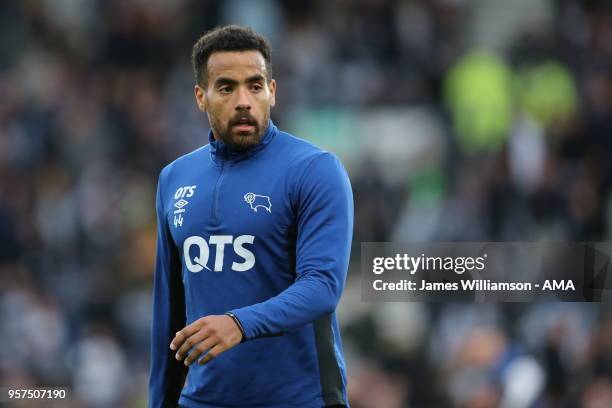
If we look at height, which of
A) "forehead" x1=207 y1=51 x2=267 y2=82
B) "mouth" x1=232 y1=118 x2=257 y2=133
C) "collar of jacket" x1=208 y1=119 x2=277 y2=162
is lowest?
"collar of jacket" x1=208 y1=119 x2=277 y2=162

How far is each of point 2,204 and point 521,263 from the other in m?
4.89

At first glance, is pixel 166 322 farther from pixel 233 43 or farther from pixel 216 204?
pixel 233 43

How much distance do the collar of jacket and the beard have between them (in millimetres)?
16

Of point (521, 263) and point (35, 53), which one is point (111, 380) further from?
point (35, 53)

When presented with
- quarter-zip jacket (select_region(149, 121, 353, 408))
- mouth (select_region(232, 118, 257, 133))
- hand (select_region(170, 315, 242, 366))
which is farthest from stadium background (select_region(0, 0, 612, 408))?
hand (select_region(170, 315, 242, 366))

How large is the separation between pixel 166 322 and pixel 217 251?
0.40 m

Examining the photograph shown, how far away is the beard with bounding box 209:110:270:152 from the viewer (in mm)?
3584

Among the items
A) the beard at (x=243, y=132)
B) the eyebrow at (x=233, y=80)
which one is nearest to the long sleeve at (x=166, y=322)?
the beard at (x=243, y=132)

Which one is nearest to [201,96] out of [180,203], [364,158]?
[180,203]

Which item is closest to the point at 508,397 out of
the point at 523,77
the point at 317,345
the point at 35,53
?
the point at 523,77

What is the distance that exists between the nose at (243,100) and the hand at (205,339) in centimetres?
73

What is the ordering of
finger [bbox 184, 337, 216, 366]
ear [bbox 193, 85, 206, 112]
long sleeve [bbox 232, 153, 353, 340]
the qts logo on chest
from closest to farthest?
finger [bbox 184, 337, 216, 366] < long sleeve [bbox 232, 153, 353, 340] < the qts logo on chest < ear [bbox 193, 85, 206, 112]

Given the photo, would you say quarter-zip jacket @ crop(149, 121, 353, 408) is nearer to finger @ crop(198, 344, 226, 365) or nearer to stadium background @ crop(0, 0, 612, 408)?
finger @ crop(198, 344, 226, 365)

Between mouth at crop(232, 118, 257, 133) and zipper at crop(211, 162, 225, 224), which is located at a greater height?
mouth at crop(232, 118, 257, 133)
